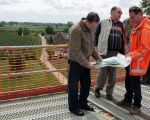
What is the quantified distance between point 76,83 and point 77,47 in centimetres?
68

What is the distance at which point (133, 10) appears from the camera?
457 cm

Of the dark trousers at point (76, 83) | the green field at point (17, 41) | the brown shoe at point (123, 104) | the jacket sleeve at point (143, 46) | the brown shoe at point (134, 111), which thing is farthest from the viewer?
the green field at point (17, 41)

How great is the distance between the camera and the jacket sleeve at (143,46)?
14.7 ft

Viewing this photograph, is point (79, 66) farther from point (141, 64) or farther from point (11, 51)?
point (11, 51)

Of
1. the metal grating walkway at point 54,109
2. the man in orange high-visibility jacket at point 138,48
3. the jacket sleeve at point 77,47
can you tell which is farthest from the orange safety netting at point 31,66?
the man in orange high-visibility jacket at point 138,48

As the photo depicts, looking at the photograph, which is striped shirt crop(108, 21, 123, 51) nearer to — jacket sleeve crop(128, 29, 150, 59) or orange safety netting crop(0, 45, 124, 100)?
jacket sleeve crop(128, 29, 150, 59)

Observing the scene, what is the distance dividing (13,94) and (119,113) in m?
2.17

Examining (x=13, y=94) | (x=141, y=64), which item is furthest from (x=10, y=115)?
(x=141, y=64)

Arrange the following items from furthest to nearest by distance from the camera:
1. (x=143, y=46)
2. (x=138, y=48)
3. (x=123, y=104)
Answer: (x=123, y=104) < (x=138, y=48) < (x=143, y=46)

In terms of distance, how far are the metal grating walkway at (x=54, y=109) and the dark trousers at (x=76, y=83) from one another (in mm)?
226

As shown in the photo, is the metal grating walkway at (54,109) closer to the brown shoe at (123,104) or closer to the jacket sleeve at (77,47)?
the brown shoe at (123,104)

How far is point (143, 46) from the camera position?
177 inches

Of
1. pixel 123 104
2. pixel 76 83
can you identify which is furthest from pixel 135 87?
pixel 76 83

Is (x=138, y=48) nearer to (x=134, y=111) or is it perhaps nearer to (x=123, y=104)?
(x=134, y=111)
